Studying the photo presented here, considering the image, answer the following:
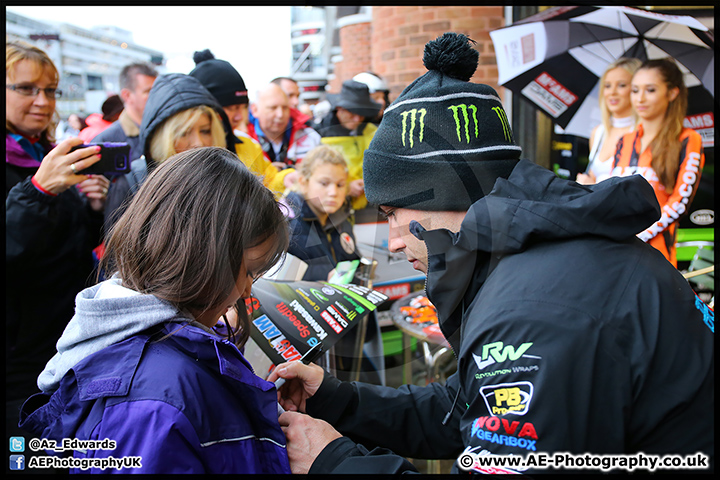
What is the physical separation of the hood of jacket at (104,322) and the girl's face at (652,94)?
3.36m

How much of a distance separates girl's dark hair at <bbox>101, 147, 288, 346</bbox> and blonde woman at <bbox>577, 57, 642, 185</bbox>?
324cm

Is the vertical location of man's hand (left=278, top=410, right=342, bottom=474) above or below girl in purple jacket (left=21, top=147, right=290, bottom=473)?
below

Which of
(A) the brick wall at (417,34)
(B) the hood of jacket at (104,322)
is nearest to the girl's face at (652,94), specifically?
(A) the brick wall at (417,34)

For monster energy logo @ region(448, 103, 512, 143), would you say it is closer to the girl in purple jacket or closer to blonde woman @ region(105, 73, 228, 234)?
the girl in purple jacket

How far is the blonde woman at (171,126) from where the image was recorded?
Result: 2.53 m

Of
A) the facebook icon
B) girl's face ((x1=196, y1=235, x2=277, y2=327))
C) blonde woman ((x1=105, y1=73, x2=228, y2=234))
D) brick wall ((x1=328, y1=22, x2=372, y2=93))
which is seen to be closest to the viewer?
girl's face ((x1=196, y1=235, x2=277, y2=327))

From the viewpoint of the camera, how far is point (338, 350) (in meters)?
2.30

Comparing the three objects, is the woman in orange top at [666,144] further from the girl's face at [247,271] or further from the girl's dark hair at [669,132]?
the girl's face at [247,271]

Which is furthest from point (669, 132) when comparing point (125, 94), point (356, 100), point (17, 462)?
point (17, 462)

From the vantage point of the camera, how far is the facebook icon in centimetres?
182

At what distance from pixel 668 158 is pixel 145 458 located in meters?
3.46

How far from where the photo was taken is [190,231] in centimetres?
115

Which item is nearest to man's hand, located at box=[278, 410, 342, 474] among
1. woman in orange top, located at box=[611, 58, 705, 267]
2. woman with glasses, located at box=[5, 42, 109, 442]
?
woman with glasses, located at box=[5, 42, 109, 442]

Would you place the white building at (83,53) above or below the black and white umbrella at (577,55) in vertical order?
above
